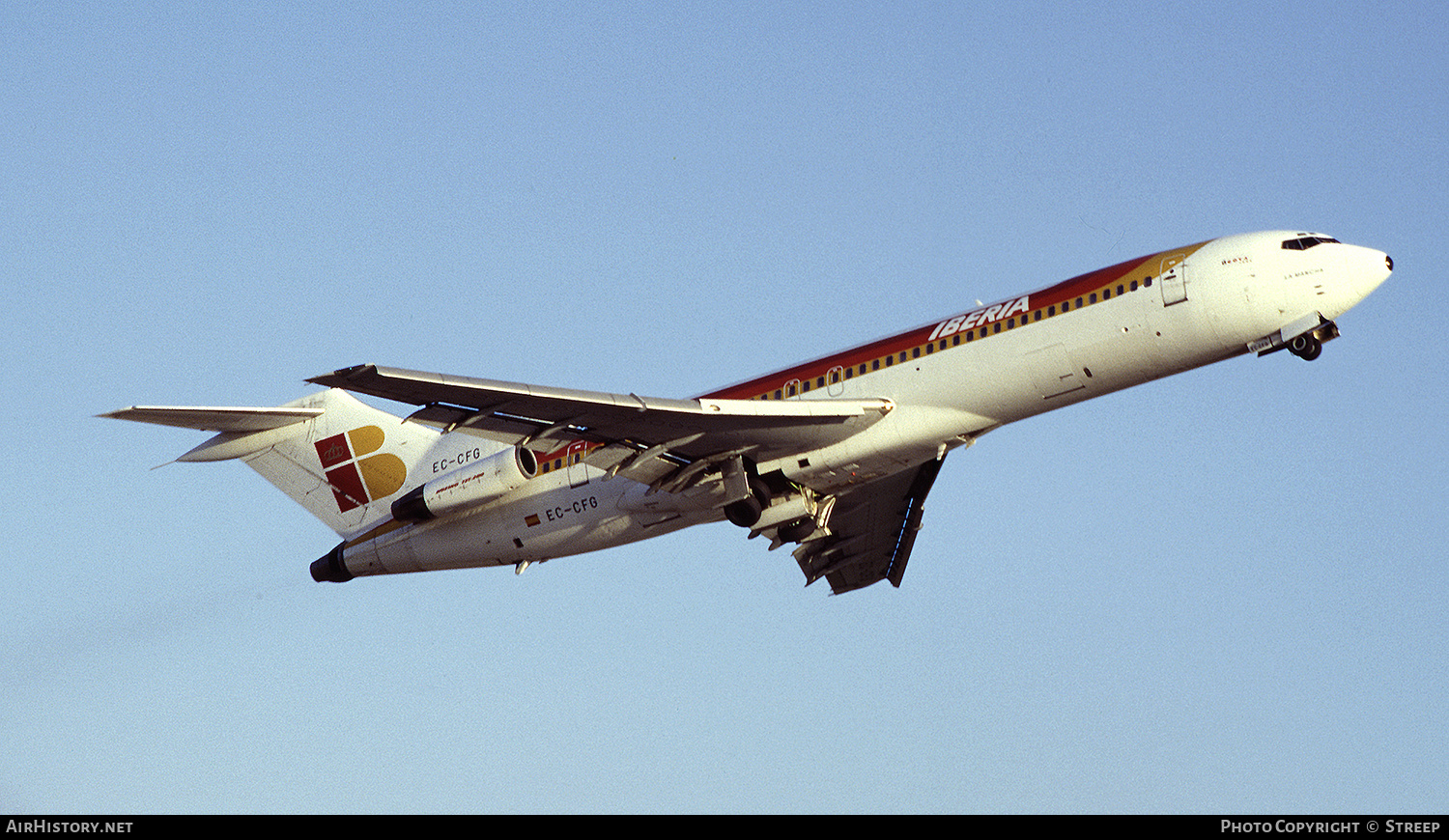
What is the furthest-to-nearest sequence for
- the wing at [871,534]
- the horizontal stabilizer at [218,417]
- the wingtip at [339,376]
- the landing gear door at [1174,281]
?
the wing at [871,534]
the horizontal stabilizer at [218,417]
the landing gear door at [1174,281]
the wingtip at [339,376]

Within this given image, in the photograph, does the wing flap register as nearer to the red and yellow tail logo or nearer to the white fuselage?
the white fuselage

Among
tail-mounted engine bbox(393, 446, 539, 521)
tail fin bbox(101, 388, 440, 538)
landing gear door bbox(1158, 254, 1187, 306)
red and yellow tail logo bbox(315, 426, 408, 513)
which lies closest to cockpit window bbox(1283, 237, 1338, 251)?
landing gear door bbox(1158, 254, 1187, 306)

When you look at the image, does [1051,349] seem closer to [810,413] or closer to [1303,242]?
[810,413]

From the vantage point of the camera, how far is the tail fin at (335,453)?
108ft

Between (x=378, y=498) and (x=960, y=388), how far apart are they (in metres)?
13.8

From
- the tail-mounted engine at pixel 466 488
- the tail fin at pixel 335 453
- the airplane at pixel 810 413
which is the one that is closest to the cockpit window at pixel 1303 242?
the airplane at pixel 810 413

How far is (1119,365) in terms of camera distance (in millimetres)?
25391

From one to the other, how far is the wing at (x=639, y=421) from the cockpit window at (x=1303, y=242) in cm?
725

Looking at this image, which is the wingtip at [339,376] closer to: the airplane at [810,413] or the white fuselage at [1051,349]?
the airplane at [810,413]

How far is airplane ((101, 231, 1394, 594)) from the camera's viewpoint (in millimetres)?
24781

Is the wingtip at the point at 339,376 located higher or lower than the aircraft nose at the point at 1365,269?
higher

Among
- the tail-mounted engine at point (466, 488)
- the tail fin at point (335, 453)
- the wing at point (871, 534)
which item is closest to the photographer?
the tail-mounted engine at point (466, 488)
